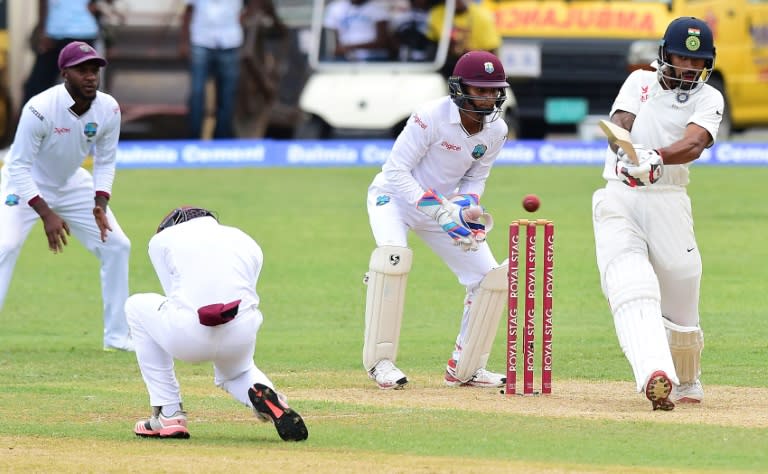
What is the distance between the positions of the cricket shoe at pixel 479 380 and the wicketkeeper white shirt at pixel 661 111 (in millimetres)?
1422

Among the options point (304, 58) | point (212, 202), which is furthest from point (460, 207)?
point (304, 58)

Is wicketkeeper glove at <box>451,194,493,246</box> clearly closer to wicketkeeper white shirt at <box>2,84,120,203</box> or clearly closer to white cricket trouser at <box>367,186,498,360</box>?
white cricket trouser at <box>367,186,498,360</box>

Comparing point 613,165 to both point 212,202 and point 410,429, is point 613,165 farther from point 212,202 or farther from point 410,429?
point 212,202

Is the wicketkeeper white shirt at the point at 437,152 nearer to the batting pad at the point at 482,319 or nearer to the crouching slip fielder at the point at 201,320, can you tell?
the batting pad at the point at 482,319

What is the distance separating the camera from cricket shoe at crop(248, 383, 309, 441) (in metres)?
7.59

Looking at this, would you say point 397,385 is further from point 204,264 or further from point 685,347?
point 204,264

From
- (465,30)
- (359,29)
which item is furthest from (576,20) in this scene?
(359,29)

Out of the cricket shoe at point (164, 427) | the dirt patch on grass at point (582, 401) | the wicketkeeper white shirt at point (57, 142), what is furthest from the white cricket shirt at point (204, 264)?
the wicketkeeper white shirt at point (57, 142)

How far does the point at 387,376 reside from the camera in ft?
30.7

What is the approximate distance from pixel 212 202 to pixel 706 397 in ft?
31.3

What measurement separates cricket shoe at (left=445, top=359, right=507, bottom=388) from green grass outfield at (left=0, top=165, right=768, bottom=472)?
13 centimetres

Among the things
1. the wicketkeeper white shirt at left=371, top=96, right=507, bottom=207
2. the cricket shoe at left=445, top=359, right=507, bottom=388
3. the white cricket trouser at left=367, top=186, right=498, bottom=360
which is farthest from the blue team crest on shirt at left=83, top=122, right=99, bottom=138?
the cricket shoe at left=445, top=359, right=507, bottom=388

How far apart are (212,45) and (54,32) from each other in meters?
1.66

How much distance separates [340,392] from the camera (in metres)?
9.33
